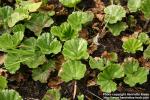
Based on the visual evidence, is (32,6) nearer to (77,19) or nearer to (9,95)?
(77,19)

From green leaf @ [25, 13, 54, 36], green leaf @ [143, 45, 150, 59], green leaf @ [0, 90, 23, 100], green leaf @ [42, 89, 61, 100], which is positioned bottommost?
green leaf @ [42, 89, 61, 100]

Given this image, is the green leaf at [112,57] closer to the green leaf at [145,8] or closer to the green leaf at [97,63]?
the green leaf at [97,63]

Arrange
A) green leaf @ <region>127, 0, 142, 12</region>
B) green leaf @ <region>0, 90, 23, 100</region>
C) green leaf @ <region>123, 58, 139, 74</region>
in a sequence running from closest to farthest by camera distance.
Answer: green leaf @ <region>0, 90, 23, 100</region> → green leaf @ <region>123, 58, 139, 74</region> → green leaf @ <region>127, 0, 142, 12</region>

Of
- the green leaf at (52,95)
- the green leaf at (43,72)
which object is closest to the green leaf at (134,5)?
the green leaf at (43,72)

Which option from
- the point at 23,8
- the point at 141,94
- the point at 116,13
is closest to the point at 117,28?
the point at 116,13

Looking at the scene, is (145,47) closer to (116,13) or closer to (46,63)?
(116,13)

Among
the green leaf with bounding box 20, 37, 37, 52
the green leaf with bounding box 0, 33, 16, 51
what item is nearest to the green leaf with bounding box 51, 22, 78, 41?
the green leaf with bounding box 20, 37, 37, 52

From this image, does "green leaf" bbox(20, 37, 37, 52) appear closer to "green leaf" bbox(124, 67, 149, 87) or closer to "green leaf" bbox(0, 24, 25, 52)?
"green leaf" bbox(0, 24, 25, 52)
